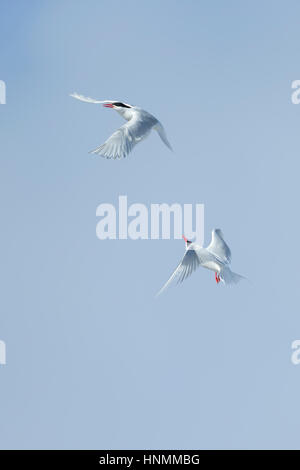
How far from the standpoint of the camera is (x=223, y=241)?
Answer: 1032cm

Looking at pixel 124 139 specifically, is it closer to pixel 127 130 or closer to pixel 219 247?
pixel 127 130

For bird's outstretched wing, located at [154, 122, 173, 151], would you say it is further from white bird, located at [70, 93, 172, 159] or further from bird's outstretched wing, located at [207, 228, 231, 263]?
bird's outstretched wing, located at [207, 228, 231, 263]

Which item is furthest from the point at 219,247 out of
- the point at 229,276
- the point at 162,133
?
the point at 162,133

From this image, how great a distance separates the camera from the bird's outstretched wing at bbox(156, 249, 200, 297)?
9.15m

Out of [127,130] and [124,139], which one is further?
[127,130]

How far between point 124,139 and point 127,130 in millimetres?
154

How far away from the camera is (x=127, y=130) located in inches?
368

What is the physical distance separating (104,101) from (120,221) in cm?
135

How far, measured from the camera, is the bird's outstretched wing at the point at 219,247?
33.2 ft

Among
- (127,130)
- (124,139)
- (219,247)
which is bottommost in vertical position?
(219,247)

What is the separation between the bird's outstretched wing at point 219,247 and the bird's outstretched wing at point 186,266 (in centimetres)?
64

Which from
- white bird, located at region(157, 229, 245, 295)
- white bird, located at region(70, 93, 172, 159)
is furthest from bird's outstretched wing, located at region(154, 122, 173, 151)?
white bird, located at region(157, 229, 245, 295)

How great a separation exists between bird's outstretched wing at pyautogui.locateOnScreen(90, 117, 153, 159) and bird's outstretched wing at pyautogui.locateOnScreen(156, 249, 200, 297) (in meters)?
1.23

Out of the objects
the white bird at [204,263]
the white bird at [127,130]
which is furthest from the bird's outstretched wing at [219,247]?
the white bird at [127,130]
